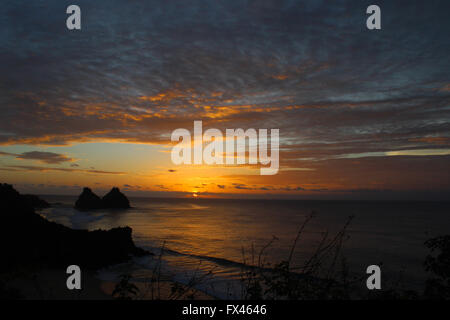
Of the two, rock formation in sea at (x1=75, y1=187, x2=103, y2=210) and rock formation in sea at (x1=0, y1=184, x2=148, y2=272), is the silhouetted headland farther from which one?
rock formation in sea at (x1=0, y1=184, x2=148, y2=272)

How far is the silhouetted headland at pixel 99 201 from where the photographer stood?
121m

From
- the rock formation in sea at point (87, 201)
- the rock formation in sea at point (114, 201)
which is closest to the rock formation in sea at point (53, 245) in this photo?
the rock formation in sea at point (87, 201)

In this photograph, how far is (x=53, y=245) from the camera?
2153cm

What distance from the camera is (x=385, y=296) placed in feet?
15.5

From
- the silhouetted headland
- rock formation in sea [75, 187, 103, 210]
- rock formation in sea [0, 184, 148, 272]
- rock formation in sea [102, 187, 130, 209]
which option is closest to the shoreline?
rock formation in sea [0, 184, 148, 272]

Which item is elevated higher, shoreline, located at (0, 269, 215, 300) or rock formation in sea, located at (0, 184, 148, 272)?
rock formation in sea, located at (0, 184, 148, 272)

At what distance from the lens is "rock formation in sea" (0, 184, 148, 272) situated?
768 inches

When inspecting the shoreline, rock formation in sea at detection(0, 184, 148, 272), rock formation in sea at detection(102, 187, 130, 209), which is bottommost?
rock formation in sea at detection(102, 187, 130, 209)

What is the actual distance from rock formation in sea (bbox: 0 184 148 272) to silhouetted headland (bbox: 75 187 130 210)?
107594mm

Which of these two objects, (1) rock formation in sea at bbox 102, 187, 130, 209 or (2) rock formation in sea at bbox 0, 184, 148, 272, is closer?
(2) rock formation in sea at bbox 0, 184, 148, 272

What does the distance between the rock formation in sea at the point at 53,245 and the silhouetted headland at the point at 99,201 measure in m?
108

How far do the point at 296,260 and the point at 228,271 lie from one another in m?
8.87

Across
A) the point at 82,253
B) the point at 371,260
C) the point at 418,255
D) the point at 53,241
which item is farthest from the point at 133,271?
the point at 418,255

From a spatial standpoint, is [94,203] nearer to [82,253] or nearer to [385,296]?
[82,253]
